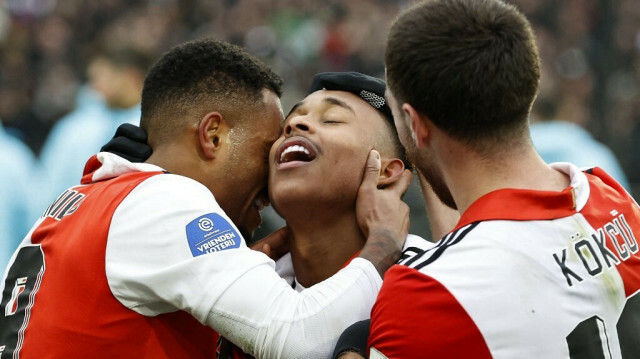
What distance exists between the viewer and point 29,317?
305 cm

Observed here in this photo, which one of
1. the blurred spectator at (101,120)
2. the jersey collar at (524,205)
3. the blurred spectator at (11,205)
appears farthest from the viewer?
the blurred spectator at (101,120)

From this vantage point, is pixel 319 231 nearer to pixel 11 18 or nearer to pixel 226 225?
pixel 226 225

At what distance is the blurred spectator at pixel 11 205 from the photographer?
22.8 ft

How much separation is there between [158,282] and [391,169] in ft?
4.00

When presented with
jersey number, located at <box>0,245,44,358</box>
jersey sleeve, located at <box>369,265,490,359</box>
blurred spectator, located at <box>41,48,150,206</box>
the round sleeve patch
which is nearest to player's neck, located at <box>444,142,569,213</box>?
jersey sleeve, located at <box>369,265,490,359</box>

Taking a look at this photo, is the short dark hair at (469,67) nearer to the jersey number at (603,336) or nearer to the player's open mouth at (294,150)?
the jersey number at (603,336)

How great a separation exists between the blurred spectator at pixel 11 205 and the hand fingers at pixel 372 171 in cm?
425

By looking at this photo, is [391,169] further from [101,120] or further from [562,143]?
[562,143]

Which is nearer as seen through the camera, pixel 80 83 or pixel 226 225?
pixel 226 225

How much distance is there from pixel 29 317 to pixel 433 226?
1791 mm

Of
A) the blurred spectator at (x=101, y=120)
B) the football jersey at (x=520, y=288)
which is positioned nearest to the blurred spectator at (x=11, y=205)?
the blurred spectator at (x=101, y=120)

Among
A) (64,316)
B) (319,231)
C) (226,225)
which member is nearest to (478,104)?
(226,225)

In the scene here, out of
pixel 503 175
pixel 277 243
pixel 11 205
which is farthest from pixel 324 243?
pixel 11 205

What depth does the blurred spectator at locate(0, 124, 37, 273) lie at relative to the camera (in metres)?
6.95
